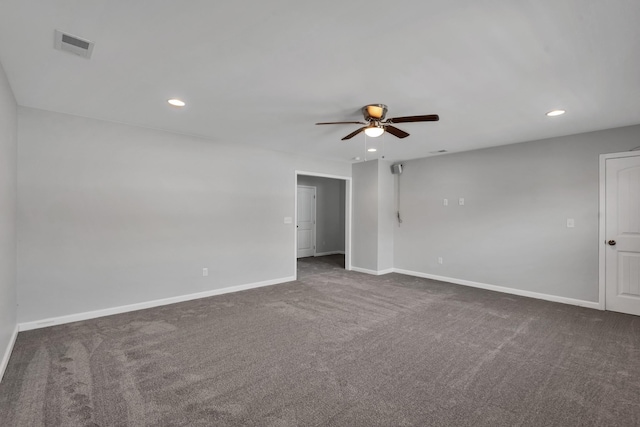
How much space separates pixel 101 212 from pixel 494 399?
4441mm

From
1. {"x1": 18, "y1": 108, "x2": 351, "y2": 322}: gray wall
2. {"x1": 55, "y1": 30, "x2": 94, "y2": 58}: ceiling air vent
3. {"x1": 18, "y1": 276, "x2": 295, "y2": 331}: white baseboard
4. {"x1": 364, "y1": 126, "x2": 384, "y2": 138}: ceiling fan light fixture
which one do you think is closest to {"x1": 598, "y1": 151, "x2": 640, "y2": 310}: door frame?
→ {"x1": 364, "y1": 126, "x2": 384, "y2": 138}: ceiling fan light fixture

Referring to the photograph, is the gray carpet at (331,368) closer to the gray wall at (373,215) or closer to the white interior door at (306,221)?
the gray wall at (373,215)

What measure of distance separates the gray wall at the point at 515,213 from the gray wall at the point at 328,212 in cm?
306

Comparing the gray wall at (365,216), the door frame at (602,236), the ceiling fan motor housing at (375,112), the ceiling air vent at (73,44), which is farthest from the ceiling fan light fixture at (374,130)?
the door frame at (602,236)

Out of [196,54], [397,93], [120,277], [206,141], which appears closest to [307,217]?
[206,141]

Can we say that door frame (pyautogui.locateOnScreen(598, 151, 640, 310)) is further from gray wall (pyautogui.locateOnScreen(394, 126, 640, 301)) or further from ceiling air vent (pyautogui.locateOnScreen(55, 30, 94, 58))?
ceiling air vent (pyautogui.locateOnScreen(55, 30, 94, 58))

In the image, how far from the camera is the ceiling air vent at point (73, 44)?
6.38ft

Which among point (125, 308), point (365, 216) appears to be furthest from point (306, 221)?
point (125, 308)

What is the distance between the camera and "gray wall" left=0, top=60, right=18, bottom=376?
2.45 metres

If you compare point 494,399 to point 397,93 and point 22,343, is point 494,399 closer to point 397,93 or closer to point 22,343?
point 397,93

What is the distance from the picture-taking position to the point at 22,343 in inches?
115

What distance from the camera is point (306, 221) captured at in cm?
864

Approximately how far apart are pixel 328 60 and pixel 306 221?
6593 mm

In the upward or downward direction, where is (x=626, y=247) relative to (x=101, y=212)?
downward
